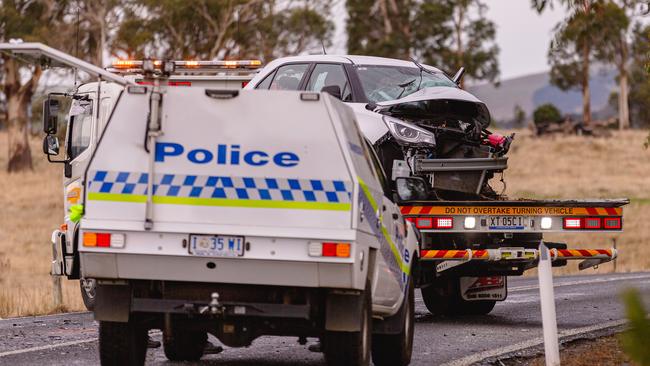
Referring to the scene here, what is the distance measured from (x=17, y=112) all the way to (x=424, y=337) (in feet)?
158

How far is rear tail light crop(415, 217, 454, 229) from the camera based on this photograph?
12219mm

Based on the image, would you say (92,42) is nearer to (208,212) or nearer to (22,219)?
(22,219)

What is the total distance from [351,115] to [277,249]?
50.8 inches

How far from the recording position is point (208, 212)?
7344 mm

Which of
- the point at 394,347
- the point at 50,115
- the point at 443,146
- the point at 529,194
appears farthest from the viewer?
the point at 529,194

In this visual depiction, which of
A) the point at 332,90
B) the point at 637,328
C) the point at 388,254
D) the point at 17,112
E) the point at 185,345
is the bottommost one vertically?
the point at 185,345

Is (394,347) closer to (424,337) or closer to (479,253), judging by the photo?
(424,337)

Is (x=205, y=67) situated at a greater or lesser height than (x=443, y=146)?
greater

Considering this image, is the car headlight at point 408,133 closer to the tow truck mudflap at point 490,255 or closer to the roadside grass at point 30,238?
the tow truck mudflap at point 490,255

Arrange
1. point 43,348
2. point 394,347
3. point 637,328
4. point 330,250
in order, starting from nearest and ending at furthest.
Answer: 1. point 637,328
2. point 330,250
3. point 394,347
4. point 43,348

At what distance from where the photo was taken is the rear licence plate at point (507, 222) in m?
12.4

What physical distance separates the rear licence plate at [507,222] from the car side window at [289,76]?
8.66 ft

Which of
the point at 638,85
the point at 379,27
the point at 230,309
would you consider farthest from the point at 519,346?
the point at 638,85

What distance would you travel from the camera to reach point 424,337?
1175cm
